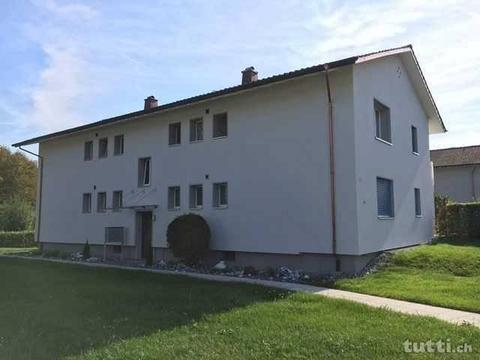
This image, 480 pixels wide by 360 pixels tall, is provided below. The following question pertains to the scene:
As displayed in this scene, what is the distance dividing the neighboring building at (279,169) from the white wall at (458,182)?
1370cm

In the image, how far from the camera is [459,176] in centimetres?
3550

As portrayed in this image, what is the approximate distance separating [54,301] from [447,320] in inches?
289

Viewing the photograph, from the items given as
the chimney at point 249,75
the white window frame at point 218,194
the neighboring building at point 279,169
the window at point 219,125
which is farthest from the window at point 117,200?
the chimney at point 249,75

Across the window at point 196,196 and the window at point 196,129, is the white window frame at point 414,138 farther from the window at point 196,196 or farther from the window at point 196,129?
the window at point 196,196

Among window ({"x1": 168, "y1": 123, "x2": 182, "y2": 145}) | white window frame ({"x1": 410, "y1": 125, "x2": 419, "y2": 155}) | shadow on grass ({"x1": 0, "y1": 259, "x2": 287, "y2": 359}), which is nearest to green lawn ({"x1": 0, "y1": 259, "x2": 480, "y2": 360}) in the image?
shadow on grass ({"x1": 0, "y1": 259, "x2": 287, "y2": 359})

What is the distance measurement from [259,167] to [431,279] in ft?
20.5

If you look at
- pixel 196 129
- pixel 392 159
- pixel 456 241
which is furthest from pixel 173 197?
pixel 456 241

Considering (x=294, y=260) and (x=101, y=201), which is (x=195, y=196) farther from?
(x=101, y=201)

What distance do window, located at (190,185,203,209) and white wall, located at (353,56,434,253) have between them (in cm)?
624

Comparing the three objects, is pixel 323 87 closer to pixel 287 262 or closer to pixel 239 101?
pixel 239 101

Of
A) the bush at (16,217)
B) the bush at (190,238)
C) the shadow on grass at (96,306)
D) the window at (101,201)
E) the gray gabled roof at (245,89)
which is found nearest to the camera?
the shadow on grass at (96,306)

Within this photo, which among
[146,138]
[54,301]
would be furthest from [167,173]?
[54,301]

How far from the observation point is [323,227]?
14914mm

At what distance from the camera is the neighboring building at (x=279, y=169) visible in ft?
49.0
